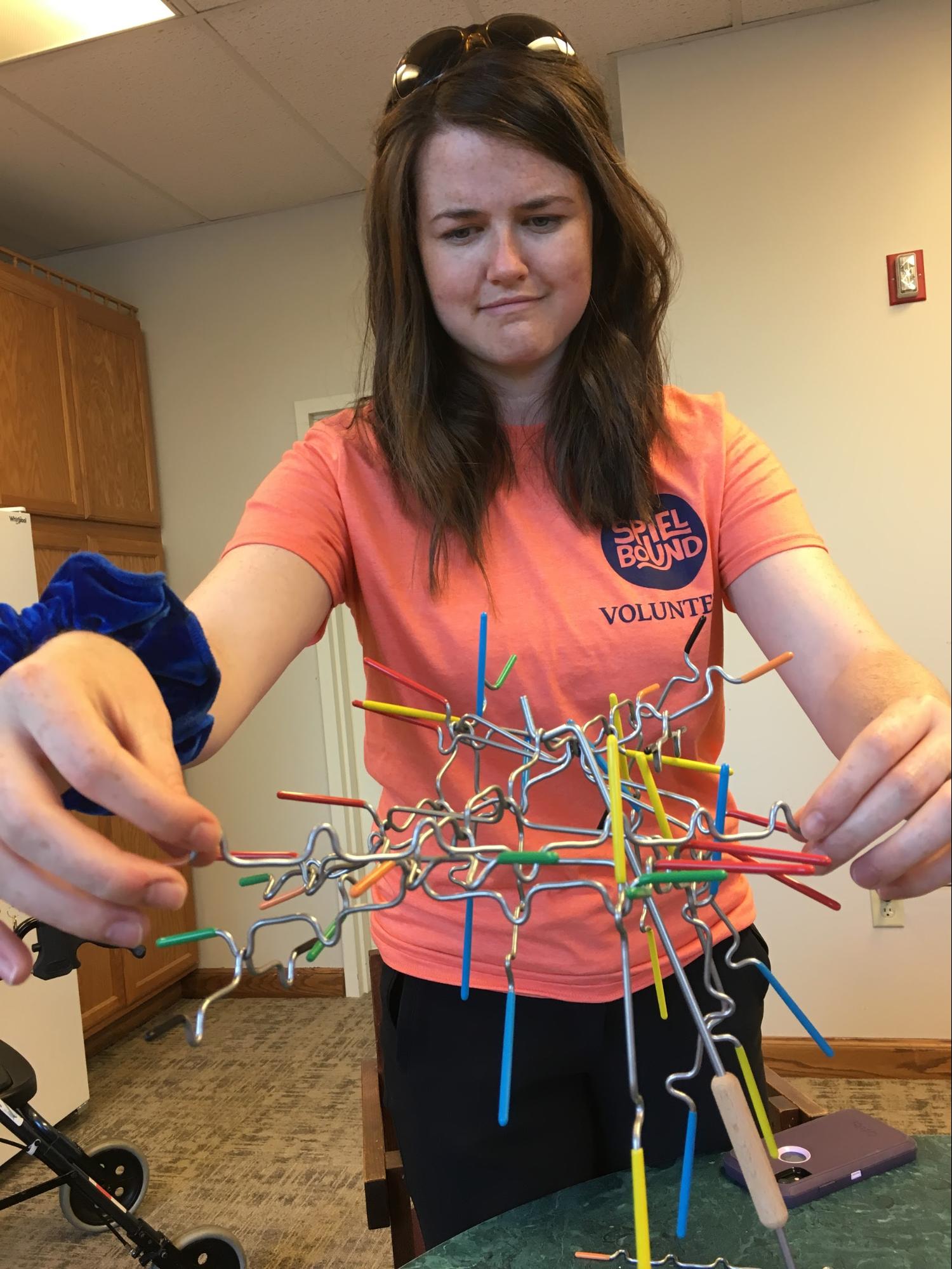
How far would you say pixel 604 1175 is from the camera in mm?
→ 754

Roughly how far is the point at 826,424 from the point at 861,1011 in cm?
135

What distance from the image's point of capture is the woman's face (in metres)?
0.79

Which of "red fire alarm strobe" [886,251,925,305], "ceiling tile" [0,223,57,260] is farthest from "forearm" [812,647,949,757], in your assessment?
"ceiling tile" [0,223,57,260]

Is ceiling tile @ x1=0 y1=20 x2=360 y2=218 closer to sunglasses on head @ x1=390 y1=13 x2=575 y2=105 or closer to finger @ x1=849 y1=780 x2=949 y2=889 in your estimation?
sunglasses on head @ x1=390 y1=13 x2=575 y2=105

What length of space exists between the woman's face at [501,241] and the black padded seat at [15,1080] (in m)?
1.50

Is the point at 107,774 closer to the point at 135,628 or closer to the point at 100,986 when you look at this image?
the point at 135,628

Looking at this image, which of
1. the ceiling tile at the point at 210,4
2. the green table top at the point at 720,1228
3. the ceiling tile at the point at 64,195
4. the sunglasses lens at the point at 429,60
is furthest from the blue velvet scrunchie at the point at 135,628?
the ceiling tile at the point at 64,195

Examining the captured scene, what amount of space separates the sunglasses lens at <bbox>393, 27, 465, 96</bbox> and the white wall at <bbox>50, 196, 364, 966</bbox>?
90.7 inches

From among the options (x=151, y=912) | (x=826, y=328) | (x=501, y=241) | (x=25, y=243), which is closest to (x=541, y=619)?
(x=501, y=241)

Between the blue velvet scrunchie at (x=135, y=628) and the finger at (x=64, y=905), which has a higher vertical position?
the blue velvet scrunchie at (x=135, y=628)

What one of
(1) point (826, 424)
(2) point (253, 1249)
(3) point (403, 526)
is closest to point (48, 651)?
(3) point (403, 526)

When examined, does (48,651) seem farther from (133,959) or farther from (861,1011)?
(133,959)

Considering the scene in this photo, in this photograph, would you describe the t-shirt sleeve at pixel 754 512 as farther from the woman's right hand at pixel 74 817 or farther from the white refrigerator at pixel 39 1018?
the white refrigerator at pixel 39 1018

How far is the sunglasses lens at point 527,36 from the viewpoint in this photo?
843 mm
